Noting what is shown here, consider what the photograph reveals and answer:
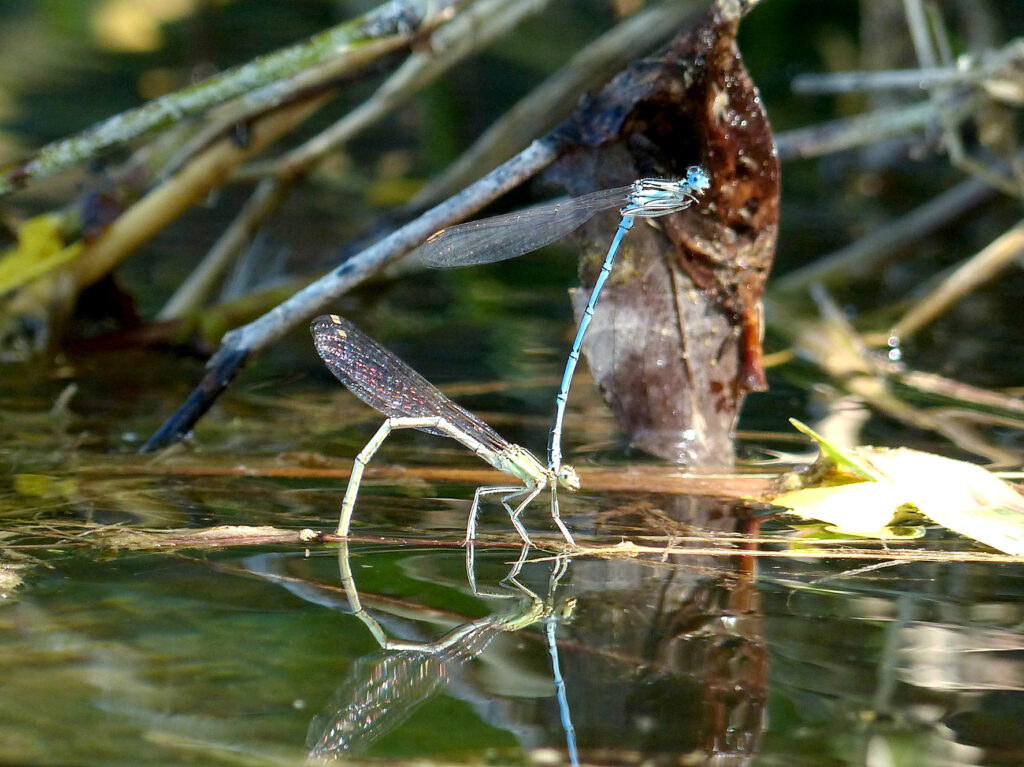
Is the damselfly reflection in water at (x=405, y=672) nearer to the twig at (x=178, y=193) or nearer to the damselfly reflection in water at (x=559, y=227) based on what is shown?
the damselfly reflection in water at (x=559, y=227)

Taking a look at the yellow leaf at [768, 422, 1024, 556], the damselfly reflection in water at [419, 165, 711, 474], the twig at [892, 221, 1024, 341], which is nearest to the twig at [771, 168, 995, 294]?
the twig at [892, 221, 1024, 341]

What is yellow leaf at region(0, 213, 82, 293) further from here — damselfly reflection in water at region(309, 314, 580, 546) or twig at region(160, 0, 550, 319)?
damselfly reflection in water at region(309, 314, 580, 546)

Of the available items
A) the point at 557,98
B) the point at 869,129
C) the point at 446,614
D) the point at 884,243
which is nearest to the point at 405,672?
the point at 446,614

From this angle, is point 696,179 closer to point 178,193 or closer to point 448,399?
point 448,399

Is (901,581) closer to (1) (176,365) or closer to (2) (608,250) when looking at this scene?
(2) (608,250)

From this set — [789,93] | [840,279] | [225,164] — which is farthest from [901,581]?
[789,93]

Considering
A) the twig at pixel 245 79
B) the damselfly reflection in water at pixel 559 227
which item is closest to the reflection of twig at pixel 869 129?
the damselfly reflection in water at pixel 559 227
